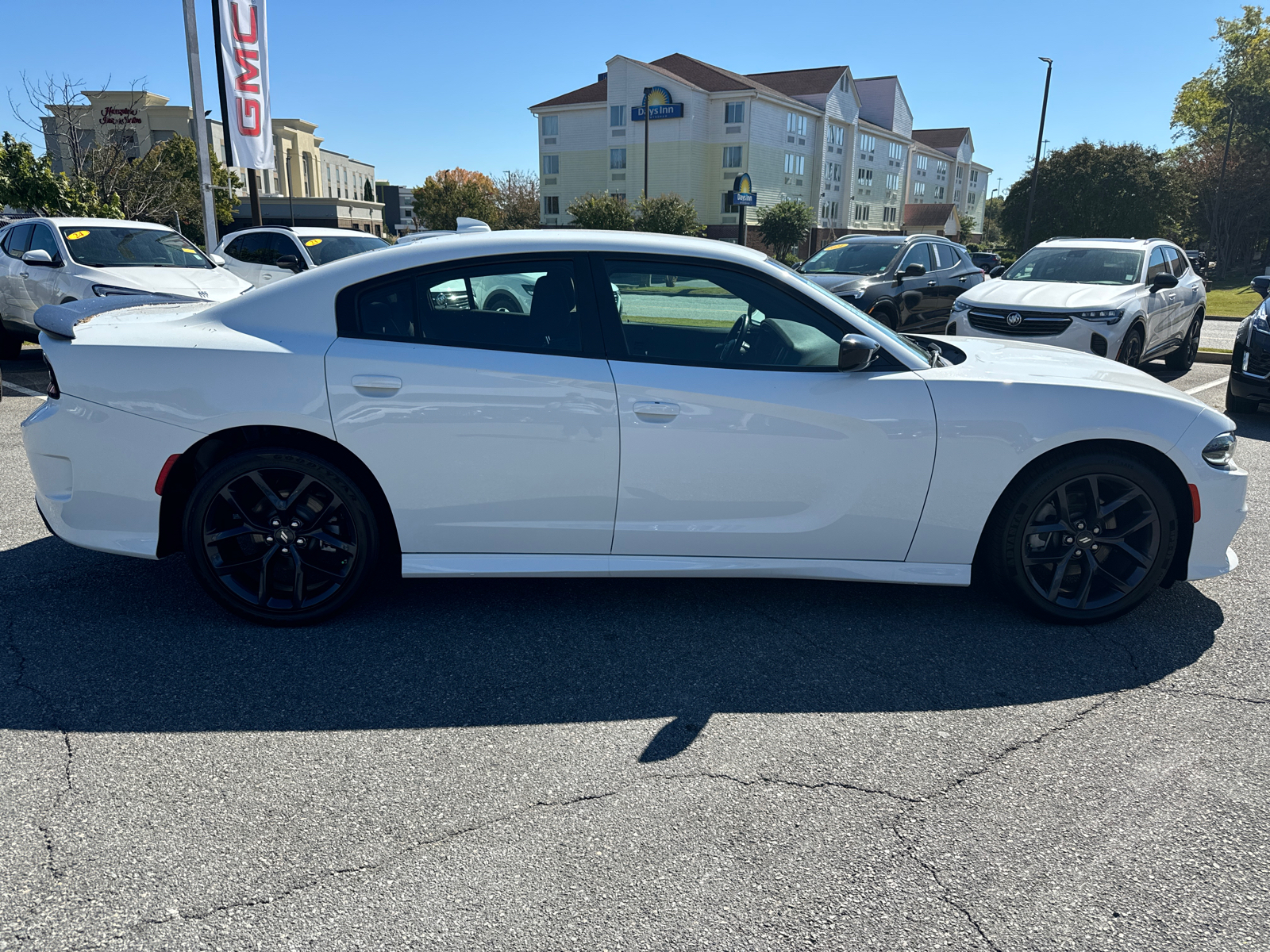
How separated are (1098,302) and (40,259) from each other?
11445mm

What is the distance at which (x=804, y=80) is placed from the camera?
73.3 meters

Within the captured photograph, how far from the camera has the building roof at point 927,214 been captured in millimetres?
88500

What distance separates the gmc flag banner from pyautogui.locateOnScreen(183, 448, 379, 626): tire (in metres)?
14.4

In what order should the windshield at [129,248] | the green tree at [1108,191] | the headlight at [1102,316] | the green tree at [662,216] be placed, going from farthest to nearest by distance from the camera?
1. the green tree at [1108,191]
2. the green tree at [662,216]
3. the windshield at [129,248]
4. the headlight at [1102,316]

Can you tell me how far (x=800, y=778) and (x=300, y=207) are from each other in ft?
264

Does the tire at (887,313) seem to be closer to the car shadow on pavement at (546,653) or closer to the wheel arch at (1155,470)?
the car shadow on pavement at (546,653)

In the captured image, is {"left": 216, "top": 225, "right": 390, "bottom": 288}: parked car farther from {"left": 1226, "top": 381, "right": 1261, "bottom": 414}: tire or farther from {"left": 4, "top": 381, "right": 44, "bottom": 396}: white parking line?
{"left": 1226, "top": 381, "right": 1261, "bottom": 414}: tire

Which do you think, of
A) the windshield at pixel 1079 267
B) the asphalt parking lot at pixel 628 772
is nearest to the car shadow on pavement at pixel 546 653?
the asphalt parking lot at pixel 628 772

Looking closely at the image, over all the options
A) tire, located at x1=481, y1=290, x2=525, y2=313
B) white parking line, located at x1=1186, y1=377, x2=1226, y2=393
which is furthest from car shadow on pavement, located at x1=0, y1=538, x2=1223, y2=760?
white parking line, located at x1=1186, y1=377, x2=1226, y2=393

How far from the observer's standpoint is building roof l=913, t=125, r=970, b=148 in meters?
101

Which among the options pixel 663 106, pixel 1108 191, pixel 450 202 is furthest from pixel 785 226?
pixel 450 202

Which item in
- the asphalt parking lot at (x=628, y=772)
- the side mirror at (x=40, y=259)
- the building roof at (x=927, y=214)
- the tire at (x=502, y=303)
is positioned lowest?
the asphalt parking lot at (x=628, y=772)

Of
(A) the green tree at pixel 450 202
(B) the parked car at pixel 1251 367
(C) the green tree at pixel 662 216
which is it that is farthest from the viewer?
(A) the green tree at pixel 450 202

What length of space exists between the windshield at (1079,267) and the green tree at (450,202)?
67516 millimetres
